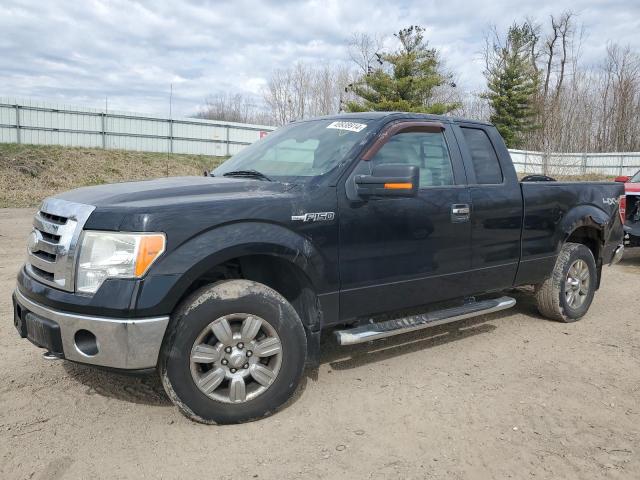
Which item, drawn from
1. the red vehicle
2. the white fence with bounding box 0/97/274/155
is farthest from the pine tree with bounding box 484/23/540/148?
the red vehicle

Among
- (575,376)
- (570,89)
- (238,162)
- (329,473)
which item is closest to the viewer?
(329,473)

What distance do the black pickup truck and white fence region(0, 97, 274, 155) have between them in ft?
70.0

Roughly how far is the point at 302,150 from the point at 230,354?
65.3 inches

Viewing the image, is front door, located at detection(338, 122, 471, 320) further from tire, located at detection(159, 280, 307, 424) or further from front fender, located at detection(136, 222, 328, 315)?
tire, located at detection(159, 280, 307, 424)

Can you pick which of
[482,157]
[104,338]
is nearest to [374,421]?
[104,338]

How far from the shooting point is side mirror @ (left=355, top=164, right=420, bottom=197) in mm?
3334

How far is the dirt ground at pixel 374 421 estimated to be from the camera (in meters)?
2.73

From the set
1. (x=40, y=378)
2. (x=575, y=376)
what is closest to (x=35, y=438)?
(x=40, y=378)

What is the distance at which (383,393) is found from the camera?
11.8 ft

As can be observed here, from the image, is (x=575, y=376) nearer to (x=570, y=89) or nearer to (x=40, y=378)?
(x=40, y=378)

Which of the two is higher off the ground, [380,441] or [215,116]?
[215,116]

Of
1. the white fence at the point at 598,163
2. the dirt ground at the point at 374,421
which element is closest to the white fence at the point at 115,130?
the white fence at the point at 598,163

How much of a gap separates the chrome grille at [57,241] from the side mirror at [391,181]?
5.50 feet

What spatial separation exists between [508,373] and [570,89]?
43.6m
